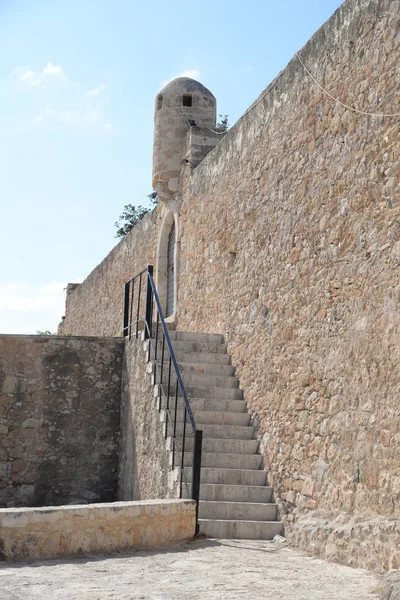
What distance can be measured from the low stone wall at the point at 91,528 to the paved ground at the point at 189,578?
12cm

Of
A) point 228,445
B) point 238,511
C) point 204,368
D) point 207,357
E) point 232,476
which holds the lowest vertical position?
point 238,511

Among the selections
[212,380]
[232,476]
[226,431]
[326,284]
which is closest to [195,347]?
[212,380]

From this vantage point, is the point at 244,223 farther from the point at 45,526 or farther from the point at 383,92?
the point at 45,526

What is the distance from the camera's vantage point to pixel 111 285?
56.4 ft

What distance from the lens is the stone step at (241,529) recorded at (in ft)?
20.7

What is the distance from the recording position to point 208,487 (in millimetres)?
6766

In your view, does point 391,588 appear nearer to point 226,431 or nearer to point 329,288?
point 329,288

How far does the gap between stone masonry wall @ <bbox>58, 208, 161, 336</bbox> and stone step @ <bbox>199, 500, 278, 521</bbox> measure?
7.31 metres

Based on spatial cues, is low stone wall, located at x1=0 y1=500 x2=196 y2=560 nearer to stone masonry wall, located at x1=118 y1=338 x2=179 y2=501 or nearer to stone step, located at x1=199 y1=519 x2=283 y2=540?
stone step, located at x1=199 y1=519 x2=283 y2=540

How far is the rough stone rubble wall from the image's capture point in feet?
17.9

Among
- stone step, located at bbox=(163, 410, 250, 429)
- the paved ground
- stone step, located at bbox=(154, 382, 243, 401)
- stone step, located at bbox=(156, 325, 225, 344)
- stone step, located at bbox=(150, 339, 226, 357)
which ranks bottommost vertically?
the paved ground

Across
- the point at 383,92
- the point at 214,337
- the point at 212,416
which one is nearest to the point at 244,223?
the point at 214,337

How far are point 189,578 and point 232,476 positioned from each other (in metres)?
2.43

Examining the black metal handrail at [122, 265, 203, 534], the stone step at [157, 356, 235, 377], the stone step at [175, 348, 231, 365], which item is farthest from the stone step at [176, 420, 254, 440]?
the stone step at [175, 348, 231, 365]
